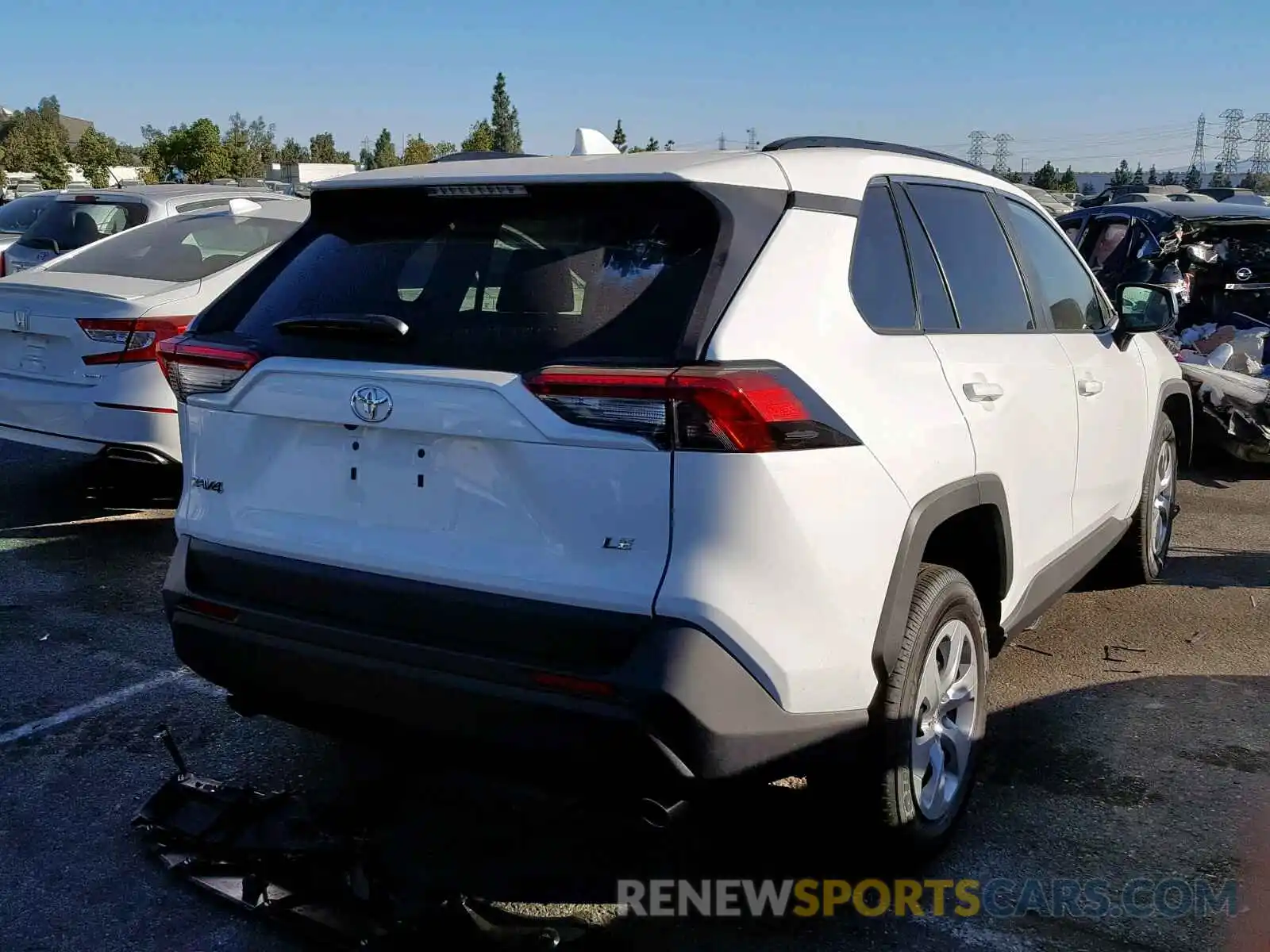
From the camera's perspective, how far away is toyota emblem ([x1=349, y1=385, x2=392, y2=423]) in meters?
2.73

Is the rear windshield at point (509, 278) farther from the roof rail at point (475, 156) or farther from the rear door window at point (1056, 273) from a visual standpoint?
the rear door window at point (1056, 273)

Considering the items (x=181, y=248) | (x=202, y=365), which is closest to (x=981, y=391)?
(x=202, y=365)

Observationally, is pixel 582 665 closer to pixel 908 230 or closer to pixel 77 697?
pixel 908 230

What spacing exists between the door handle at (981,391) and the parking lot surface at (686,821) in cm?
121

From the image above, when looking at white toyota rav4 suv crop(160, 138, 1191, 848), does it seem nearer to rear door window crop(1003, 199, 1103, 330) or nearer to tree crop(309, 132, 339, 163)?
rear door window crop(1003, 199, 1103, 330)

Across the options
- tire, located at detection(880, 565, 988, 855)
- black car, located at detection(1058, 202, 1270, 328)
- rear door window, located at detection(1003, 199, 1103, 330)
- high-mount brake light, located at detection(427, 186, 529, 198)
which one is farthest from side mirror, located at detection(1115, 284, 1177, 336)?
black car, located at detection(1058, 202, 1270, 328)

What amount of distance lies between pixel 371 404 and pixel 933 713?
66.6 inches

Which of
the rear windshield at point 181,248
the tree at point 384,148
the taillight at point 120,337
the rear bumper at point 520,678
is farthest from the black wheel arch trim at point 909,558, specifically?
the tree at point 384,148

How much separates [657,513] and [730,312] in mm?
464

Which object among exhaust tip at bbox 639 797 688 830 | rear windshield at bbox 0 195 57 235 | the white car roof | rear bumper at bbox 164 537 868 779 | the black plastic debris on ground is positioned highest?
the white car roof

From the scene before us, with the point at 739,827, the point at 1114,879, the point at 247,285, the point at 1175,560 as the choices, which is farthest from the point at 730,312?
the point at 1175,560

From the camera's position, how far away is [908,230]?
3453 millimetres

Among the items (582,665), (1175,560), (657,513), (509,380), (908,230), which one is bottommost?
(1175,560)

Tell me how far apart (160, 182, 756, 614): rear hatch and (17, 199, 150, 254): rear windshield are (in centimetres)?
713
